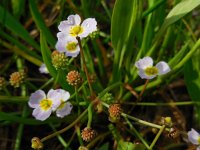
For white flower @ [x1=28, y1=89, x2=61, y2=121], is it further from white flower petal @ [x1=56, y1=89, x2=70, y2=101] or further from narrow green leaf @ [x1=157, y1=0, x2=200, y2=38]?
narrow green leaf @ [x1=157, y1=0, x2=200, y2=38]

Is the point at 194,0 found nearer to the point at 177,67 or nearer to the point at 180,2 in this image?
the point at 180,2

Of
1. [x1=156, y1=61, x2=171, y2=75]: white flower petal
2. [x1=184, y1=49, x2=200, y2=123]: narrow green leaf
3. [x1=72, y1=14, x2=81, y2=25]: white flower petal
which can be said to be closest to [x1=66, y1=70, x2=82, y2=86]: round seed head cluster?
[x1=72, y1=14, x2=81, y2=25]: white flower petal

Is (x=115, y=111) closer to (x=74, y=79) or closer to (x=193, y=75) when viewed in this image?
(x=74, y=79)

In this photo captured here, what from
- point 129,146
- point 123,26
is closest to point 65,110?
point 129,146

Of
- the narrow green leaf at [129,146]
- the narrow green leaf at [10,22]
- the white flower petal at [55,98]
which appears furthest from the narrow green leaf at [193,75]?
the narrow green leaf at [10,22]

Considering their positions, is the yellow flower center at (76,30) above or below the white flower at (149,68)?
above

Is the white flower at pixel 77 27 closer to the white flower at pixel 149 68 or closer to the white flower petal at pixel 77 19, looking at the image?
the white flower petal at pixel 77 19
